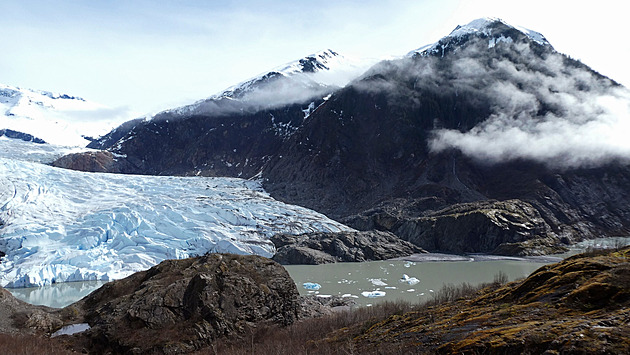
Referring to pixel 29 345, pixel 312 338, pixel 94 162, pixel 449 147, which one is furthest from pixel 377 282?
pixel 94 162

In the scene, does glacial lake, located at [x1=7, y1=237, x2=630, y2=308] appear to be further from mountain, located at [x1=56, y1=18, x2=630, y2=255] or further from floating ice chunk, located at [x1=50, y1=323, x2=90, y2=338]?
floating ice chunk, located at [x1=50, y1=323, x2=90, y2=338]

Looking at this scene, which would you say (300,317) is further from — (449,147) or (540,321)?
(449,147)

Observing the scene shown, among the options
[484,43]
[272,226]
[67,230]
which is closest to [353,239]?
[272,226]

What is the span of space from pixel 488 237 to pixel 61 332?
63.4m

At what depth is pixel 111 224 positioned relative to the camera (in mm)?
46812

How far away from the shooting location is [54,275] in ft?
126

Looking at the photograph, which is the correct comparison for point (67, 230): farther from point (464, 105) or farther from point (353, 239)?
point (464, 105)

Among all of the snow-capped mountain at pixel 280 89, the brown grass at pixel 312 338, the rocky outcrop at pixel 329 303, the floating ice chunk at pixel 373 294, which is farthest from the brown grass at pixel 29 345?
the snow-capped mountain at pixel 280 89

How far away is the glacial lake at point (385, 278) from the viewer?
31344 mm

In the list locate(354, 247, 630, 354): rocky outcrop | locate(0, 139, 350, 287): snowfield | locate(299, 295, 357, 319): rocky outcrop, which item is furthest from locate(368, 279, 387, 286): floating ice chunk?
locate(354, 247, 630, 354): rocky outcrop

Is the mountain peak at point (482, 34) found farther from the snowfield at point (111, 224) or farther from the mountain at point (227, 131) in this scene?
the snowfield at point (111, 224)

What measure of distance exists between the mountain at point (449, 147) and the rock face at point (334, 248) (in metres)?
11.1

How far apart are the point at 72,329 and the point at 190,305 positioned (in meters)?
4.54

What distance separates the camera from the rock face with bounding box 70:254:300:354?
13203 millimetres
